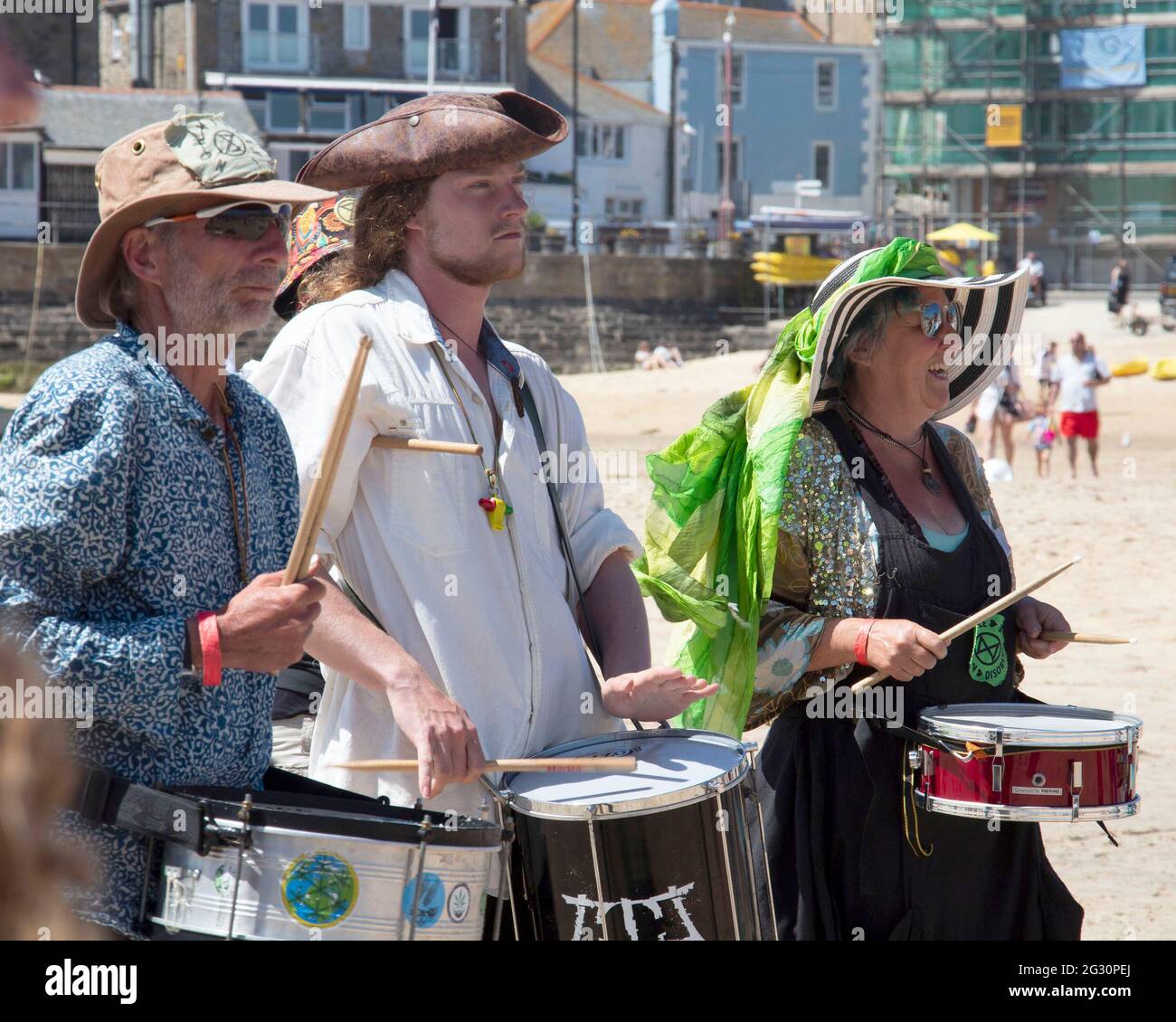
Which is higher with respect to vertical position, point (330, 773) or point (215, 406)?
point (215, 406)

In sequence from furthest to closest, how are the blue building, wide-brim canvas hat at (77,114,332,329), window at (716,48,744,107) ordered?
1. window at (716,48,744,107)
2. the blue building
3. wide-brim canvas hat at (77,114,332,329)

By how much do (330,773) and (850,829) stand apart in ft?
4.04

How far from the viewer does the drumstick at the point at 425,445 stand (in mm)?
2762

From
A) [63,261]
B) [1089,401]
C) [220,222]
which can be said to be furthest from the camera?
[63,261]

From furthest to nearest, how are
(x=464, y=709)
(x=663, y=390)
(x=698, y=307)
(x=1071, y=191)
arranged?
(x=1071, y=191), (x=698, y=307), (x=663, y=390), (x=464, y=709)

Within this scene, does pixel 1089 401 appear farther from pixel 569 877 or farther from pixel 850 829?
pixel 569 877

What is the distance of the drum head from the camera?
2525mm

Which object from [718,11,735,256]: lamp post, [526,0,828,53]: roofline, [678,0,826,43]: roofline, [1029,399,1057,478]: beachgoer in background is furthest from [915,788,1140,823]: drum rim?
[526,0,828,53]: roofline

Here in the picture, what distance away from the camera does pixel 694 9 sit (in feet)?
186

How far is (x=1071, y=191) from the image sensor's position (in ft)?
174

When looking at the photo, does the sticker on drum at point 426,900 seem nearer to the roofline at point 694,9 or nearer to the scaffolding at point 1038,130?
the scaffolding at point 1038,130

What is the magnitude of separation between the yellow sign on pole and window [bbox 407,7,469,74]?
1818 centimetres

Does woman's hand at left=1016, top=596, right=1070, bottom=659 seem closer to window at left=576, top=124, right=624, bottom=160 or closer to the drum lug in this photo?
the drum lug

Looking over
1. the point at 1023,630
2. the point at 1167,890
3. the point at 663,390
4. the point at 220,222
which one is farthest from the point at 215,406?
the point at 663,390
